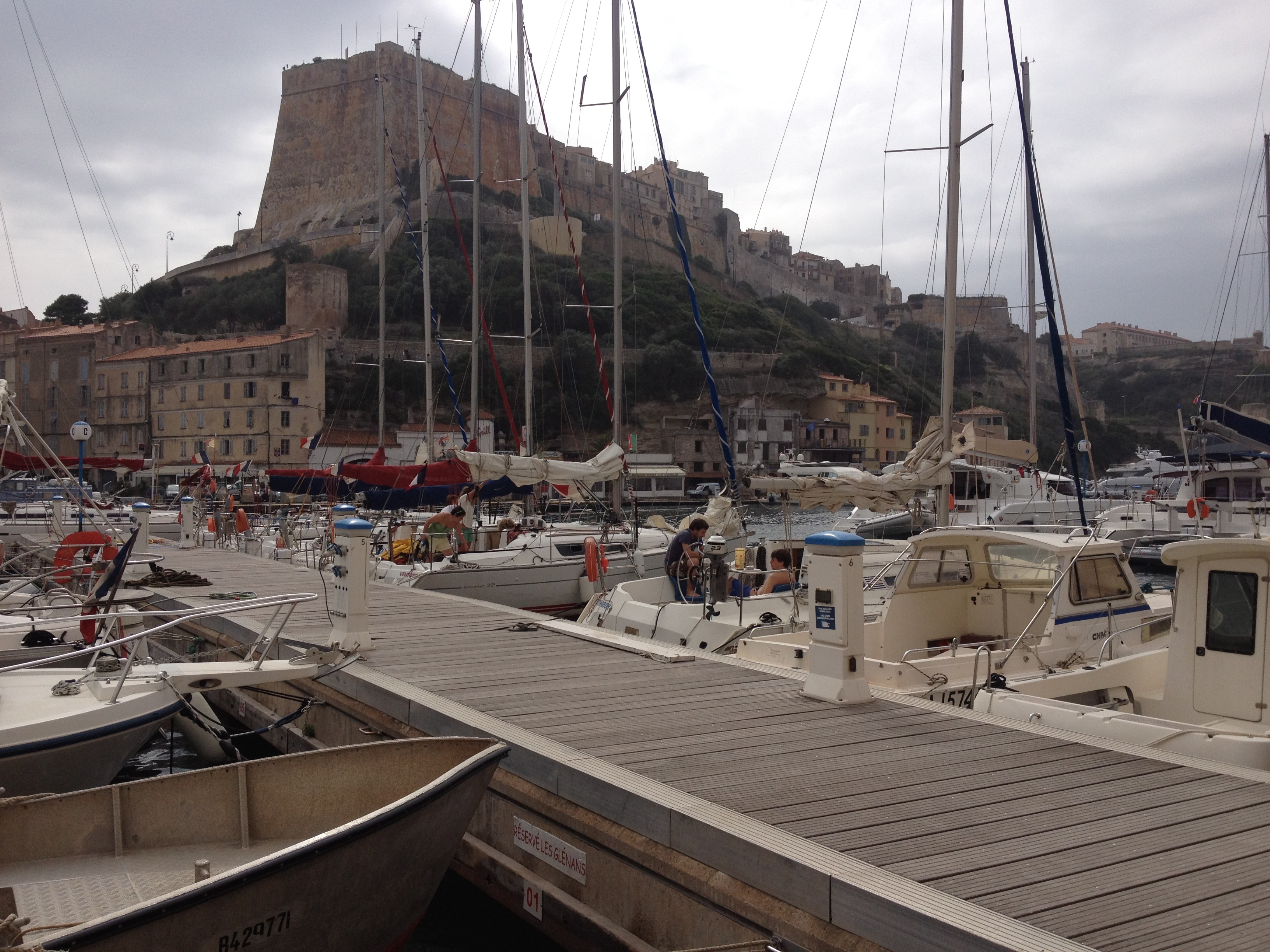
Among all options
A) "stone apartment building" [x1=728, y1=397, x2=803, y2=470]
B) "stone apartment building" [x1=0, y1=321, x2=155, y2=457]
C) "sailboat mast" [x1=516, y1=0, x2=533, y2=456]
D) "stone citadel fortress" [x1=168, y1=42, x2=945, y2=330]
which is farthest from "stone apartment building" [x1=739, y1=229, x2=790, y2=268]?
"sailboat mast" [x1=516, y1=0, x2=533, y2=456]

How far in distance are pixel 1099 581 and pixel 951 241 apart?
6716mm

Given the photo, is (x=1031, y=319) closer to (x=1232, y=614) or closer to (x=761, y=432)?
(x=1232, y=614)

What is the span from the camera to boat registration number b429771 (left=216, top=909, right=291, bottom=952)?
13.5 feet

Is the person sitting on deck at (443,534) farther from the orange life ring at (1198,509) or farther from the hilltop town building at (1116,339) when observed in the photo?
the hilltop town building at (1116,339)

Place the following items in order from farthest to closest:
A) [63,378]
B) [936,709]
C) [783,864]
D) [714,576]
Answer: [63,378] → [714,576] → [936,709] → [783,864]

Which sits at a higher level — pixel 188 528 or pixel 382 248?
pixel 382 248

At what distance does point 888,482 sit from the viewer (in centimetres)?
1387

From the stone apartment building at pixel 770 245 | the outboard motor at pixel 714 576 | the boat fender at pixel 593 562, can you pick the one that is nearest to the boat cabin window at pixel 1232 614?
the outboard motor at pixel 714 576

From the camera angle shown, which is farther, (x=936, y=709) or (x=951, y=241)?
(x=951, y=241)

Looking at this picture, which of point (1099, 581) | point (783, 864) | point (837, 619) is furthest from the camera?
point (1099, 581)

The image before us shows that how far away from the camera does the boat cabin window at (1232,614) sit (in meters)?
6.53

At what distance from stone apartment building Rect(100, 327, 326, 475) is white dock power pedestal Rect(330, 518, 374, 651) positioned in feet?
185

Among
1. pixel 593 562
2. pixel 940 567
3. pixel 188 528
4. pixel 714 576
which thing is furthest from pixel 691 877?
pixel 188 528

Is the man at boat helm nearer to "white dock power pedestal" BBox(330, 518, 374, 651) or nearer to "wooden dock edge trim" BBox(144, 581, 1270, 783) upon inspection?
"wooden dock edge trim" BBox(144, 581, 1270, 783)
